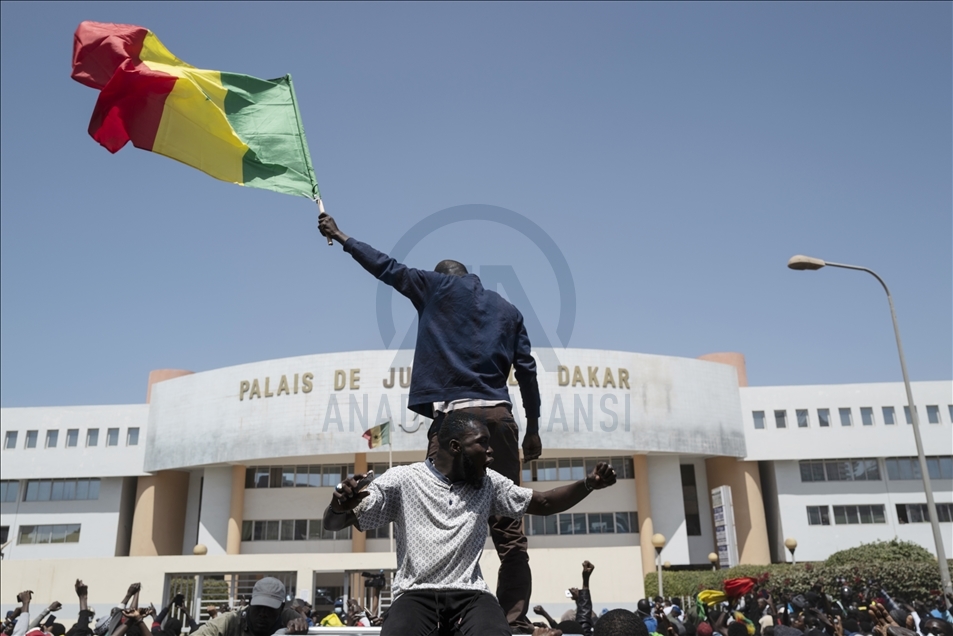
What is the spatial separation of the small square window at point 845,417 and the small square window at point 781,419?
11.1ft

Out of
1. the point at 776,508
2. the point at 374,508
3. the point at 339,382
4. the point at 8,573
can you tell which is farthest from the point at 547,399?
the point at 374,508

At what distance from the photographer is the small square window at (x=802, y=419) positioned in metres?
46.9

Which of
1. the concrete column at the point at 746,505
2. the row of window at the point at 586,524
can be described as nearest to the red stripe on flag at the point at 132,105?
the row of window at the point at 586,524

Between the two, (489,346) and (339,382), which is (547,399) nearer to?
(339,382)

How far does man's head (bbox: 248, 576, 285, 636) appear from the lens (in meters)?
4.53

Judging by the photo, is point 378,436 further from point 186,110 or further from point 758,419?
point 186,110

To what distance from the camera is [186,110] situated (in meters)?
6.87

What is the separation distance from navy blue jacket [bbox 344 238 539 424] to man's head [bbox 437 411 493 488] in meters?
0.73

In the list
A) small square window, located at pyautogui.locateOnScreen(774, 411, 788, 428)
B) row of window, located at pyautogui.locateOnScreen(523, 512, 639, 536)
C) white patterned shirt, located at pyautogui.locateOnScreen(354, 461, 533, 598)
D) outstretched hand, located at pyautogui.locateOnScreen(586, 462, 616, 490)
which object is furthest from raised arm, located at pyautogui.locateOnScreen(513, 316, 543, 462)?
small square window, located at pyautogui.locateOnScreen(774, 411, 788, 428)

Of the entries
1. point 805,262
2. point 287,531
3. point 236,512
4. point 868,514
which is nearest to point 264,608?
point 805,262

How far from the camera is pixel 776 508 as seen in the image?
154 ft

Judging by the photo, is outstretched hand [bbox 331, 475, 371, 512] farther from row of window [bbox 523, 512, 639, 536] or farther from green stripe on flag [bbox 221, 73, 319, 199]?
row of window [bbox 523, 512, 639, 536]

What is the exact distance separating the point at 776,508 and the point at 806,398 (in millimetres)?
6957

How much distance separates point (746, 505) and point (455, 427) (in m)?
46.1
